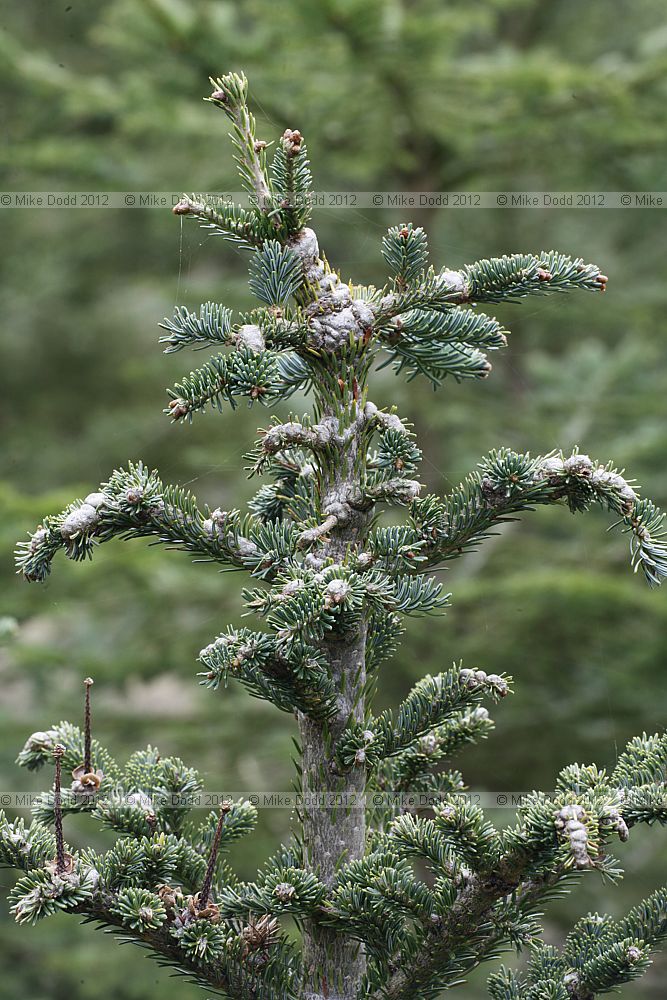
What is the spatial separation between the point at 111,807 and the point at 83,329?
7554 millimetres

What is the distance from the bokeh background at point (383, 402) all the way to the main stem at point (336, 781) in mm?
2457

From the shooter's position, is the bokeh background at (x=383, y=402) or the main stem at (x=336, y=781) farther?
the bokeh background at (x=383, y=402)

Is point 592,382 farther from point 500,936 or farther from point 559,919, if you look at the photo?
point 500,936

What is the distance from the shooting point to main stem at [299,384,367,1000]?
1.67 m

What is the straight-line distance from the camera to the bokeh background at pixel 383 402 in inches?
194

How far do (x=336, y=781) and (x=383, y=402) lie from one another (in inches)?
178

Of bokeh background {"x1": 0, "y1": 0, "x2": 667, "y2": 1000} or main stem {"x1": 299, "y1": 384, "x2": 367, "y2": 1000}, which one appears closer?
main stem {"x1": 299, "y1": 384, "x2": 367, "y2": 1000}

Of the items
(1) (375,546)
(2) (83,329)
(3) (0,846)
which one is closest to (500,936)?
(1) (375,546)

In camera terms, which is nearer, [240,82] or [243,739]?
[240,82]

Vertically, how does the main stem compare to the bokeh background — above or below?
below

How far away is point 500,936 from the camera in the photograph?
158 cm

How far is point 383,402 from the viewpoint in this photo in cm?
606

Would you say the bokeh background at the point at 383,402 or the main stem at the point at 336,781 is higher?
the bokeh background at the point at 383,402

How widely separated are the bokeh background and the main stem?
8.06 feet
